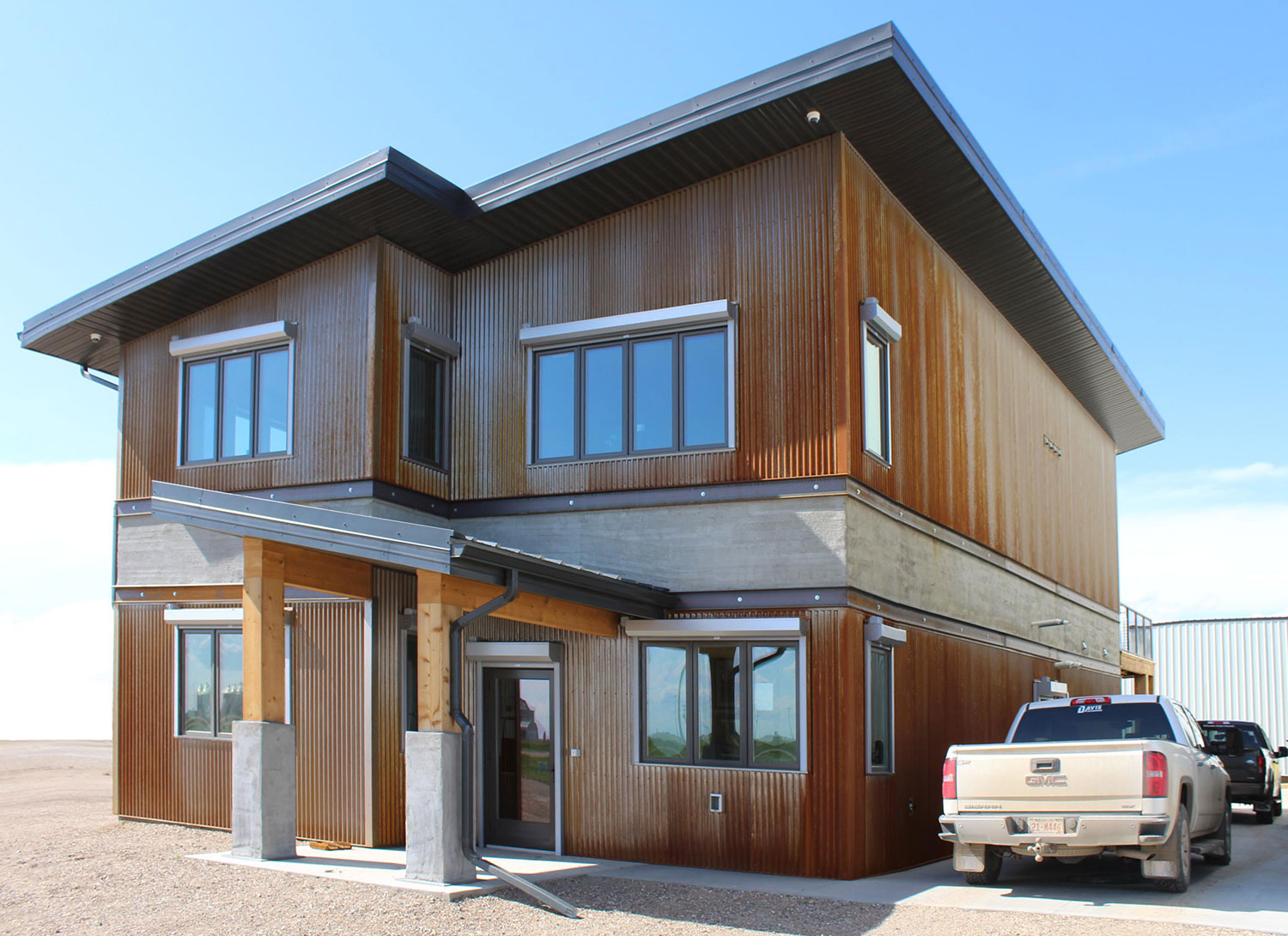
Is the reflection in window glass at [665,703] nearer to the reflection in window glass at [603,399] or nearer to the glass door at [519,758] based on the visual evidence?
the glass door at [519,758]

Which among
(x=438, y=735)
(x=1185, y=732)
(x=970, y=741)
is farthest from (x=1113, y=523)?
(x=438, y=735)

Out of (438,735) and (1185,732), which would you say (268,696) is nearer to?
(438,735)

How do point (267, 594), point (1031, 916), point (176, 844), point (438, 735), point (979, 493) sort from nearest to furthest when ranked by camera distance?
point (1031, 916), point (438, 735), point (267, 594), point (176, 844), point (979, 493)

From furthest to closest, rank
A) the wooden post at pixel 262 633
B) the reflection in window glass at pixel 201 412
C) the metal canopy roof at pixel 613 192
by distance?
the reflection in window glass at pixel 201 412 < the metal canopy roof at pixel 613 192 < the wooden post at pixel 262 633

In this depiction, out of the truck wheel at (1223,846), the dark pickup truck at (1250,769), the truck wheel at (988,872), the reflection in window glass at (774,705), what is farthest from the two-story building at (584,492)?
the dark pickup truck at (1250,769)

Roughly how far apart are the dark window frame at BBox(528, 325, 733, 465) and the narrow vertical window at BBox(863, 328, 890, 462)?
1.52 m

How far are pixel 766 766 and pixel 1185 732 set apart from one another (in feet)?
14.0

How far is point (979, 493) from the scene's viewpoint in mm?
17766

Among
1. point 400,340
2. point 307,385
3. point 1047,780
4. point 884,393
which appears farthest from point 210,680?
point 1047,780

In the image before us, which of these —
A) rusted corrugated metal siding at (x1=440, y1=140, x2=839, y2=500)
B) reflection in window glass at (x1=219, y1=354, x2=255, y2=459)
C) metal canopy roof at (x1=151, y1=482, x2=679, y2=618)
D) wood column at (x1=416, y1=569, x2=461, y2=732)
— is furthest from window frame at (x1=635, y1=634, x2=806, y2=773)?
reflection in window glass at (x1=219, y1=354, x2=255, y2=459)

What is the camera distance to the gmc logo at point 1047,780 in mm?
10523

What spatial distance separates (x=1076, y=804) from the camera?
1046 centimetres

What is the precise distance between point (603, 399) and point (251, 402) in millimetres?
4657

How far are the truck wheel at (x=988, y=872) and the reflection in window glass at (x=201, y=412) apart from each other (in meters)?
10.4
